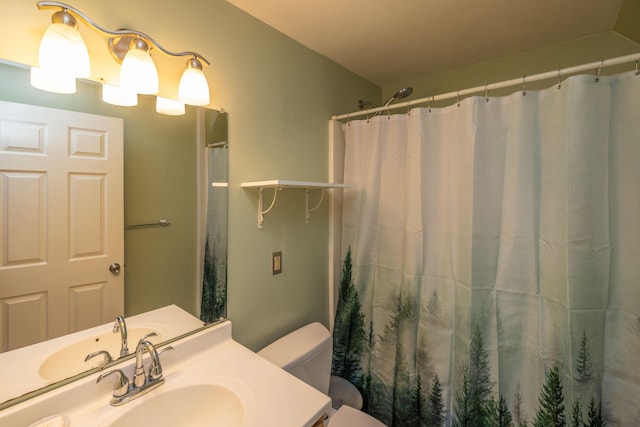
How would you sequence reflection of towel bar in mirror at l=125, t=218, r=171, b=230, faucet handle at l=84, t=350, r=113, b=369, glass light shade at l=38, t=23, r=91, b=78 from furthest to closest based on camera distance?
reflection of towel bar in mirror at l=125, t=218, r=171, b=230, faucet handle at l=84, t=350, r=113, b=369, glass light shade at l=38, t=23, r=91, b=78

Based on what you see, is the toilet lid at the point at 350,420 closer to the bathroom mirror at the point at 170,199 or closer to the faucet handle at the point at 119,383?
the bathroom mirror at the point at 170,199

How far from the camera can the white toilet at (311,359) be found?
123cm

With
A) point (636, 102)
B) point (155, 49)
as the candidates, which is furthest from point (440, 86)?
point (155, 49)

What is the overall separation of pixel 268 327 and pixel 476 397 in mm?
1049

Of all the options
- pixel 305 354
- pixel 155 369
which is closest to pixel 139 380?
pixel 155 369

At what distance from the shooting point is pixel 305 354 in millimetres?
1270

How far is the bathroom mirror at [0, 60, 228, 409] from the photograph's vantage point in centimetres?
92

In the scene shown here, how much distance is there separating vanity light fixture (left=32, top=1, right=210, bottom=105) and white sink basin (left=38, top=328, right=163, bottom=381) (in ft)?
2.56

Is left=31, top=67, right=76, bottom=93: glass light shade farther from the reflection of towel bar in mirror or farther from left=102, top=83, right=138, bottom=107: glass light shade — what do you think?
the reflection of towel bar in mirror

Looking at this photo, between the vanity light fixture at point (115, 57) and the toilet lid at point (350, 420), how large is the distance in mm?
1515

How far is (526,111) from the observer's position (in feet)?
3.74

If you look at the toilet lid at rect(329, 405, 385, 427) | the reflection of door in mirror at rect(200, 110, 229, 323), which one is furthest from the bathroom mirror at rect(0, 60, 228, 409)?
the toilet lid at rect(329, 405, 385, 427)

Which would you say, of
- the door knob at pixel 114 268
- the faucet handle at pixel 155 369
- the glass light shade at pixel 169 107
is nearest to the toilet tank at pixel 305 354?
the faucet handle at pixel 155 369

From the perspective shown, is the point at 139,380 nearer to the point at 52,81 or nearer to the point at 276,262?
the point at 276,262
